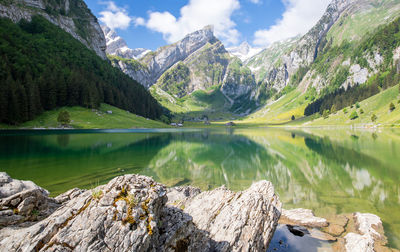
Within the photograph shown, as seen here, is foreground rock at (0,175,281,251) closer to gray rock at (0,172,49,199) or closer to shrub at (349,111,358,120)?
gray rock at (0,172,49,199)

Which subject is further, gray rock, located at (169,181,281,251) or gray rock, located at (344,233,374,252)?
gray rock, located at (344,233,374,252)

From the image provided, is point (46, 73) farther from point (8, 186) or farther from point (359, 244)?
point (359, 244)

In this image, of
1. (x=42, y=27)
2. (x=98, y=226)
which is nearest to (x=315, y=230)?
(x=98, y=226)

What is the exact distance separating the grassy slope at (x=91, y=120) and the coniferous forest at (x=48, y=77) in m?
3.73

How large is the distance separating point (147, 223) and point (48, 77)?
5338 inches

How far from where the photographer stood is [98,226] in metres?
5.86

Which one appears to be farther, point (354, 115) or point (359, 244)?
point (354, 115)

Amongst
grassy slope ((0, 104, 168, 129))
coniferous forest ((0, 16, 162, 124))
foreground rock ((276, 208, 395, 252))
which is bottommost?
foreground rock ((276, 208, 395, 252))

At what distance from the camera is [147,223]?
6719mm

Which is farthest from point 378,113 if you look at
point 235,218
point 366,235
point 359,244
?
point 235,218

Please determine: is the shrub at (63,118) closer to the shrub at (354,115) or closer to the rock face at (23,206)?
the rock face at (23,206)

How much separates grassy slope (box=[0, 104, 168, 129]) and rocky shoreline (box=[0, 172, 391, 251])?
105 m

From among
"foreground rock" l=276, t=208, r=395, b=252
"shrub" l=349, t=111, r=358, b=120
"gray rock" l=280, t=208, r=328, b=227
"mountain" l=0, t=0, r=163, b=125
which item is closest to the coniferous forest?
"mountain" l=0, t=0, r=163, b=125

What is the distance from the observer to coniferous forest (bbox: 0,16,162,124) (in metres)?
90.7
